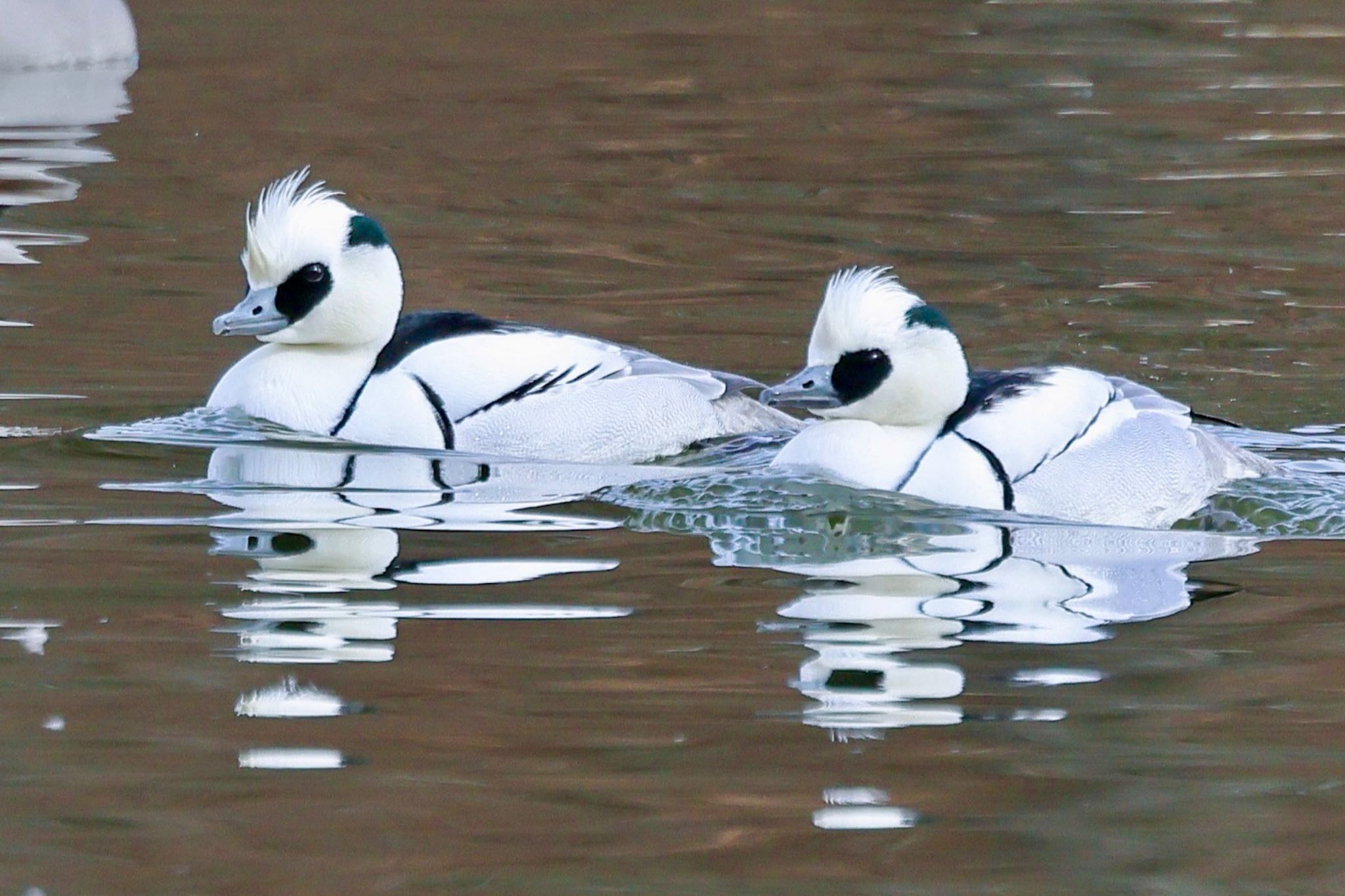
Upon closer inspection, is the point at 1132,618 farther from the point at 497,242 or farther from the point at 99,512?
the point at 497,242

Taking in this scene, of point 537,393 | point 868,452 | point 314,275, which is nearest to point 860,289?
point 868,452

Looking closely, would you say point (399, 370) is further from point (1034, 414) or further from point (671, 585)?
point (1034, 414)

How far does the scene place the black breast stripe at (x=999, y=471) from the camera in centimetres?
679

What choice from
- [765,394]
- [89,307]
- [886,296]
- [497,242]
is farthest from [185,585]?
[497,242]

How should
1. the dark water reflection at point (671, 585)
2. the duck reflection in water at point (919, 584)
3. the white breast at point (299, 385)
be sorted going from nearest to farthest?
the dark water reflection at point (671, 585) → the duck reflection in water at point (919, 584) → the white breast at point (299, 385)

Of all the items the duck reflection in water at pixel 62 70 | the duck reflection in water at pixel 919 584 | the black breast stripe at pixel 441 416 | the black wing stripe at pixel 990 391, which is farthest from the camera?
the duck reflection in water at pixel 62 70

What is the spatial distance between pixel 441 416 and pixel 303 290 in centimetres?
66

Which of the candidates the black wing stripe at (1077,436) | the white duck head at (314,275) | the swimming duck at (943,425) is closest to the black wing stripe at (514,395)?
the white duck head at (314,275)

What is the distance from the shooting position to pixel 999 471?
680 cm

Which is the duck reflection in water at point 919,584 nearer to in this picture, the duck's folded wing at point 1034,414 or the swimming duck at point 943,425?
the swimming duck at point 943,425

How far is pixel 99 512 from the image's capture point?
692 centimetres

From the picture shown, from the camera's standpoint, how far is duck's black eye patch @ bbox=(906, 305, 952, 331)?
6.80 metres

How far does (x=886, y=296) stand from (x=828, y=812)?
262 cm

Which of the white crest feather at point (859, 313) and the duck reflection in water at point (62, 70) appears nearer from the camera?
the white crest feather at point (859, 313)
